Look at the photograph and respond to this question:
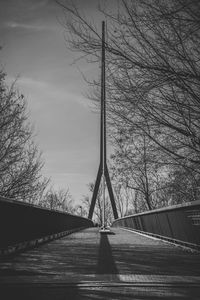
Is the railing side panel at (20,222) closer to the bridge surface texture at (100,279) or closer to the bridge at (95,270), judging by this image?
the bridge at (95,270)

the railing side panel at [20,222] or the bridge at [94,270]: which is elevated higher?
the railing side panel at [20,222]

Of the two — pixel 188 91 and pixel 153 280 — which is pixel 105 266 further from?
pixel 188 91

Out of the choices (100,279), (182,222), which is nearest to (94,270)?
(100,279)

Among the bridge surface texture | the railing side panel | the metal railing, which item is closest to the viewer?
the bridge surface texture

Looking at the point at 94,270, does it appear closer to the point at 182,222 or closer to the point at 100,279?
the point at 100,279

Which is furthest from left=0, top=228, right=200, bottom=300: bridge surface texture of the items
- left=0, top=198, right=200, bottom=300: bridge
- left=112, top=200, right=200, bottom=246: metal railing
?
left=112, top=200, right=200, bottom=246: metal railing

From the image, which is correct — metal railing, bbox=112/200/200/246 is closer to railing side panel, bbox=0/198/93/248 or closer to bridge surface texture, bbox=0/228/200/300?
bridge surface texture, bbox=0/228/200/300

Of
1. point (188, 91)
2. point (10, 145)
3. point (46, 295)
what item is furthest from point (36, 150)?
point (46, 295)

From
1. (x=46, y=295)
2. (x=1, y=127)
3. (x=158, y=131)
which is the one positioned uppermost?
(x=1, y=127)

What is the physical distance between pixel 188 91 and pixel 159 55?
2.85ft

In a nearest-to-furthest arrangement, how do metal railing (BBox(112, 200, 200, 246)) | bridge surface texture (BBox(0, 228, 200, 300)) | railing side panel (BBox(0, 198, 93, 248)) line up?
bridge surface texture (BBox(0, 228, 200, 300)) < railing side panel (BBox(0, 198, 93, 248)) < metal railing (BBox(112, 200, 200, 246))

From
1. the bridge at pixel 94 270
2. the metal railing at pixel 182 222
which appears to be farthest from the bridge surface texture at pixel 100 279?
the metal railing at pixel 182 222

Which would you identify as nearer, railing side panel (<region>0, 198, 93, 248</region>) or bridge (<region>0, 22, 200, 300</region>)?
bridge (<region>0, 22, 200, 300</region>)

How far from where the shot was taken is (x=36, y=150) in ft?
59.0
